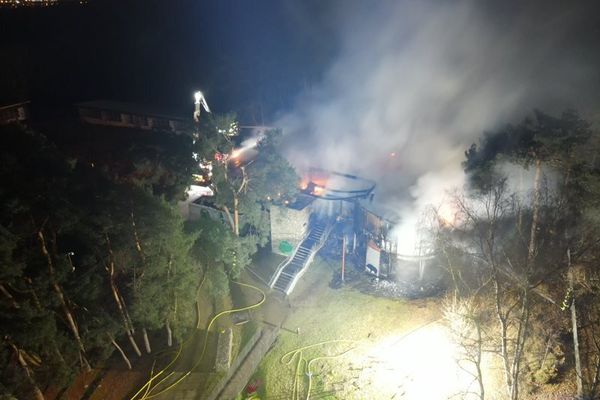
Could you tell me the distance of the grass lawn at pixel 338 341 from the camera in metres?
18.9

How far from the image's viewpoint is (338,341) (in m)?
21.8

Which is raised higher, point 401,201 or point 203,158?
point 401,201

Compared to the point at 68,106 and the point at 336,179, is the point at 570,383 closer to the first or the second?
the point at 336,179

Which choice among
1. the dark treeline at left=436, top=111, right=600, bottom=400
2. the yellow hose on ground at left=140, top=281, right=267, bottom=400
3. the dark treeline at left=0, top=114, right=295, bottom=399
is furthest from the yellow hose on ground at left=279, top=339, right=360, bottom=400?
the dark treeline at left=436, top=111, right=600, bottom=400

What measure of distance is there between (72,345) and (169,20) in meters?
43.5

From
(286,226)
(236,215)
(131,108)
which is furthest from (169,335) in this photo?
(131,108)

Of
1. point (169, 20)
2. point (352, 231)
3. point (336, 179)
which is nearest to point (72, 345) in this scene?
point (352, 231)

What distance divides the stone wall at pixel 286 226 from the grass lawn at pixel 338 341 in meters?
3.83

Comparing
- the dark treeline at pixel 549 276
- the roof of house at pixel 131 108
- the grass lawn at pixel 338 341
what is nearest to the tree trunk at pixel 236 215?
the grass lawn at pixel 338 341

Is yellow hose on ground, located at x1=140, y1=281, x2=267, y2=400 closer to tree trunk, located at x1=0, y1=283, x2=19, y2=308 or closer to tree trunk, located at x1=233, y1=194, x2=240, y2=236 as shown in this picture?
tree trunk, located at x1=233, y1=194, x2=240, y2=236

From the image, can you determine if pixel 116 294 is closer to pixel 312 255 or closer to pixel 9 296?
pixel 9 296

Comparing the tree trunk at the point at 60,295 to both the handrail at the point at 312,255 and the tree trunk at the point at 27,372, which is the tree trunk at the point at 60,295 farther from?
the handrail at the point at 312,255

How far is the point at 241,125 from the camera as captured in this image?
137 ft

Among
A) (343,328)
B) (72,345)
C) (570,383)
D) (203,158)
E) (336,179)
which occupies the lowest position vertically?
(72,345)
